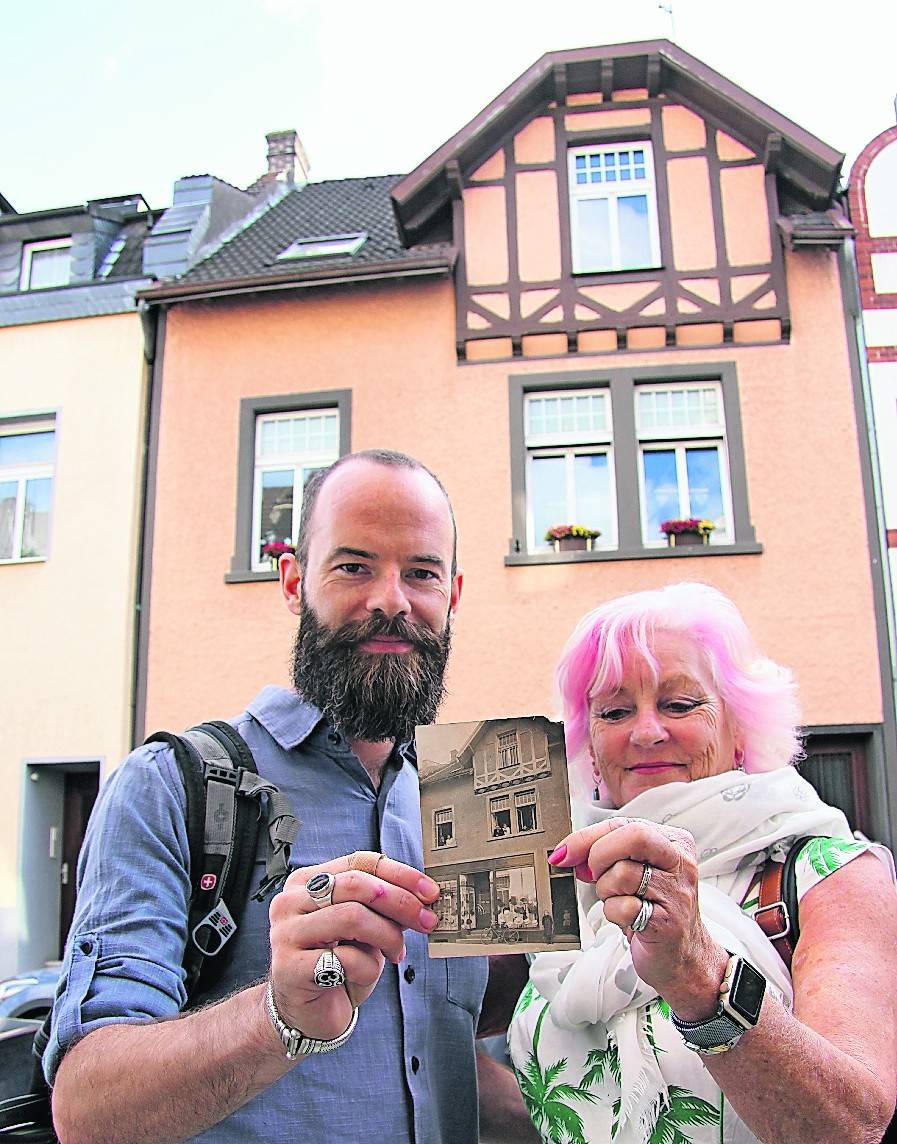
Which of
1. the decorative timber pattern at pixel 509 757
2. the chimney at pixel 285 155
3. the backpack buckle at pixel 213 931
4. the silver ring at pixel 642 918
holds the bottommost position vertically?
the backpack buckle at pixel 213 931

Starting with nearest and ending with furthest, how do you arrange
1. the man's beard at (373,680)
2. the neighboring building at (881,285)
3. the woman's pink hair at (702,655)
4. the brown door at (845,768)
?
the man's beard at (373,680)
the woman's pink hair at (702,655)
the brown door at (845,768)
the neighboring building at (881,285)

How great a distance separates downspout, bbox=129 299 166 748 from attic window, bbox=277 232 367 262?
165cm

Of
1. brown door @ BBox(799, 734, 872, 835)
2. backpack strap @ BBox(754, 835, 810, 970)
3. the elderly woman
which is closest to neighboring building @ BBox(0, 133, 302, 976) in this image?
brown door @ BBox(799, 734, 872, 835)

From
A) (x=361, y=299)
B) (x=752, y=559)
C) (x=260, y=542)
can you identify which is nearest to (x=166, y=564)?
(x=260, y=542)

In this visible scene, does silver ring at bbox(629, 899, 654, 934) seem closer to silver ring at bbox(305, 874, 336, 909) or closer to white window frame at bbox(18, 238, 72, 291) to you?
silver ring at bbox(305, 874, 336, 909)

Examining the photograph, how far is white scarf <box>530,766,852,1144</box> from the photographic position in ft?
6.56

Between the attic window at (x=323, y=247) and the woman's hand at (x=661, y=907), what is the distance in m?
11.3

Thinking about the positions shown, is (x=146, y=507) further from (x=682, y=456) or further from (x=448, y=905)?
(x=448, y=905)

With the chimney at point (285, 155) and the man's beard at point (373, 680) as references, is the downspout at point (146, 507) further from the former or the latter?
the man's beard at point (373, 680)

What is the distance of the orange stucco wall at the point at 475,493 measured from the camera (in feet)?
33.3

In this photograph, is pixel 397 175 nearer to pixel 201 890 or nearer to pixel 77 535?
pixel 77 535

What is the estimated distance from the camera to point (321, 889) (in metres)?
1.53

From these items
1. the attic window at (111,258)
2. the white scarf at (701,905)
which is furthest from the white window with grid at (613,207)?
the white scarf at (701,905)

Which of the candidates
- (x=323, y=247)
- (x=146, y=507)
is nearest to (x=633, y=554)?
(x=146, y=507)
